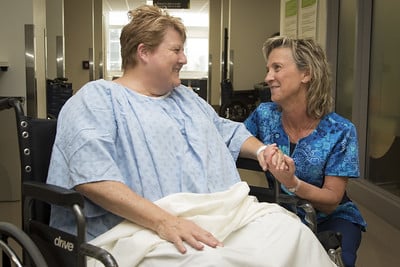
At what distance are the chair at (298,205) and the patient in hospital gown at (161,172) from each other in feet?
0.28

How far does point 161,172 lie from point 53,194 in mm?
405

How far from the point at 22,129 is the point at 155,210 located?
542 millimetres

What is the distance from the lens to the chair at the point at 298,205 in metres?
1.61

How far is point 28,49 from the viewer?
3725 mm

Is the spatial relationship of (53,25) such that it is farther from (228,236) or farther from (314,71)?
(228,236)

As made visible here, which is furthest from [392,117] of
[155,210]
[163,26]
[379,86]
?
[155,210]

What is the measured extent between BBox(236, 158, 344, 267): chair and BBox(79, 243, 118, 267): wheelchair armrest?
0.75m

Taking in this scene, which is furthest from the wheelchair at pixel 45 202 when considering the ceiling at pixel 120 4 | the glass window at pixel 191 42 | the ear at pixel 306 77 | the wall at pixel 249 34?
the glass window at pixel 191 42

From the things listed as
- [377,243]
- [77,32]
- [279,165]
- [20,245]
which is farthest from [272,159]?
[77,32]

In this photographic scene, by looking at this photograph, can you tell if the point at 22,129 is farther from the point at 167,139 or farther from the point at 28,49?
the point at 28,49

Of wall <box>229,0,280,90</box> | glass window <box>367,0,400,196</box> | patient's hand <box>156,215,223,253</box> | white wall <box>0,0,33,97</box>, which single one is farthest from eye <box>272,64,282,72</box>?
wall <box>229,0,280,90</box>

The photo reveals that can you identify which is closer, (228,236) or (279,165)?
(228,236)

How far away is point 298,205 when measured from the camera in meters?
1.78

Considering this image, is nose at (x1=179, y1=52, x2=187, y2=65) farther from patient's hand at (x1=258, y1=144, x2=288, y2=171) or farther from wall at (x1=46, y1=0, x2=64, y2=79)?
wall at (x1=46, y1=0, x2=64, y2=79)
